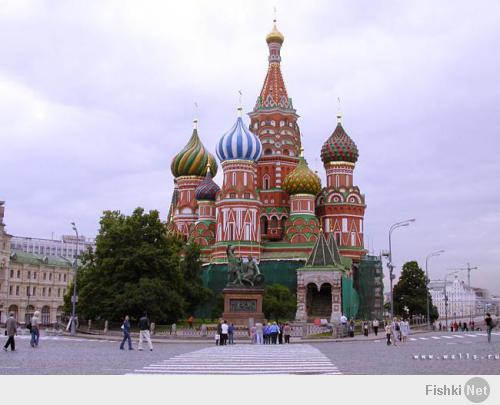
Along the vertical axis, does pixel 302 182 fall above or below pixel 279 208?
above

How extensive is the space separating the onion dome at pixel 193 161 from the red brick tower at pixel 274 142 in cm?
671

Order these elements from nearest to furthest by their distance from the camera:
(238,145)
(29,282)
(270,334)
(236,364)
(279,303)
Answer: (236,364)
(270,334)
(279,303)
(238,145)
(29,282)

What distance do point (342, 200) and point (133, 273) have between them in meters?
34.3

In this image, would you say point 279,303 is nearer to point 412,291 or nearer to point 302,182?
point 302,182

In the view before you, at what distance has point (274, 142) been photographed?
260 ft

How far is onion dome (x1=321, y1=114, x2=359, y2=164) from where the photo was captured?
77.9m

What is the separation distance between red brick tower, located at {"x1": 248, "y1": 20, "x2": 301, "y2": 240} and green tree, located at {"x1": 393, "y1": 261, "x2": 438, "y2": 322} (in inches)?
858

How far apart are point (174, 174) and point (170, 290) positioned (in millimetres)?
36733

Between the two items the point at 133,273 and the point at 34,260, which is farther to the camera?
the point at 34,260

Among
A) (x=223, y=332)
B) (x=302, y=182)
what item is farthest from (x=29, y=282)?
(x=223, y=332)

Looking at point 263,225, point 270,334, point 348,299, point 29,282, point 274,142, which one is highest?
point 274,142

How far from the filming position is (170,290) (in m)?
48.1

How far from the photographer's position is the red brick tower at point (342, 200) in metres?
76.0

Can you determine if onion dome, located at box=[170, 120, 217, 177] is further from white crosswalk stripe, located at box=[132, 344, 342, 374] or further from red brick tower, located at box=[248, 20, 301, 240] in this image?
white crosswalk stripe, located at box=[132, 344, 342, 374]
